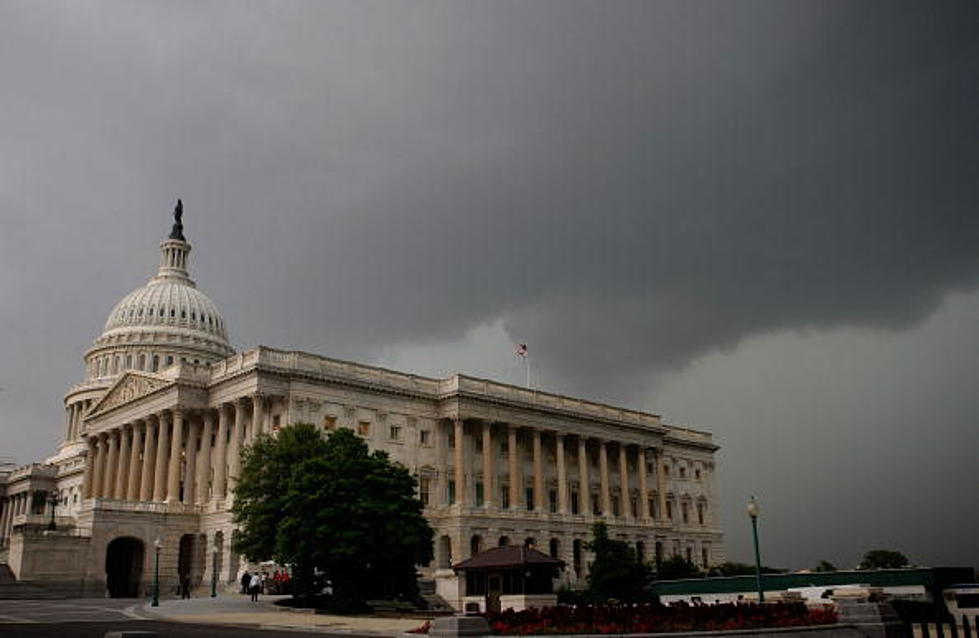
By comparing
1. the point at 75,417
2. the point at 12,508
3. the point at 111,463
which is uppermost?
the point at 75,417

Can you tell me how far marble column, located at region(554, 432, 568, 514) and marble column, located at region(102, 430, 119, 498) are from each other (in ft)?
154

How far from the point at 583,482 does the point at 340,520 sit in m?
53.6

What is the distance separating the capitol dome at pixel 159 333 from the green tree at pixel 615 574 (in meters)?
82.2

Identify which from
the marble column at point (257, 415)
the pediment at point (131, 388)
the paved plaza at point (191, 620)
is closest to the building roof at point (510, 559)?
the paved plaza at point (191, 620)

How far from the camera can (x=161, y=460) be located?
8400 cm

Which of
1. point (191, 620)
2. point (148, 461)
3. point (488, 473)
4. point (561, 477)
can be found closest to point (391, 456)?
point (488, 473)

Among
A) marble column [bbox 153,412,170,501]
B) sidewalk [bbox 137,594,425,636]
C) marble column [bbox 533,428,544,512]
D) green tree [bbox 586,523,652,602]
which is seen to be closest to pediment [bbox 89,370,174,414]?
marble column [bbox 153,412,170,501]

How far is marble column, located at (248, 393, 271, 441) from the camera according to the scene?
76287 millimetres

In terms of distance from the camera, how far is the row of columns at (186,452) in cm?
7950

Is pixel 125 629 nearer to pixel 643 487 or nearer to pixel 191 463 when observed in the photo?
pixel 191 463

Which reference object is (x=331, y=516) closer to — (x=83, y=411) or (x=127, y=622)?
(x=127, y=622)

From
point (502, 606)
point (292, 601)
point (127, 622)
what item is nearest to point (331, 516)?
point (292, 601)

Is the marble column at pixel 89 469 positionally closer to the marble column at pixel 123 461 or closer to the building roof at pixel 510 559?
the marble column at pixel 123 461

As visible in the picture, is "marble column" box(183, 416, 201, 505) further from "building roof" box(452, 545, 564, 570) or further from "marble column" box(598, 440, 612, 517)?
"marble column" box(598, 440, 612, 517)
